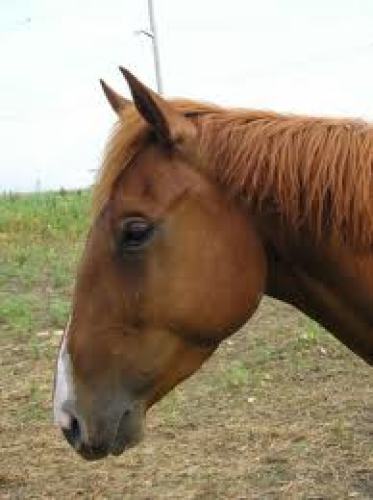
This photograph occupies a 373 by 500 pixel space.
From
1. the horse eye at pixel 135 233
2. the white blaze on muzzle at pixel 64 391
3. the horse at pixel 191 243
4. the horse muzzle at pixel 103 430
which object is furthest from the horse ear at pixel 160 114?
the horse muzzle at pixel 103 430

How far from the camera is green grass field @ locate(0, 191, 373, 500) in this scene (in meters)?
4.31

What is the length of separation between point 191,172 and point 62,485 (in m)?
2.61

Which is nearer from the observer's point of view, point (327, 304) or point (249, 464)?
point (327, 304)

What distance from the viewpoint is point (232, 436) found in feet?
16.0

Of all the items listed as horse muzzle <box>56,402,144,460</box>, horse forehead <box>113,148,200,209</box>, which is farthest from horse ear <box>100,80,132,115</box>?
horse muzzle <box>56,402,144,460</box>

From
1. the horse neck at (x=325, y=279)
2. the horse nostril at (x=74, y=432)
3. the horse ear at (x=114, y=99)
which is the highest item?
the horse ear at (x=114, y=99)

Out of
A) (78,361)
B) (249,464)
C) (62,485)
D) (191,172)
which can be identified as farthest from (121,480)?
(191,172)

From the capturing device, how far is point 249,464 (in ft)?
14.7

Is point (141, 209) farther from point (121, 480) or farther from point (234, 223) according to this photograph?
point (121, 480)

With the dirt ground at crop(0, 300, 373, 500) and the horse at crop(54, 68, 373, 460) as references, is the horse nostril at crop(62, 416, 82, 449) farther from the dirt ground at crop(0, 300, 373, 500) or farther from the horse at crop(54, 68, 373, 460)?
the dirt ground at crop(0, 300, 373, 500)

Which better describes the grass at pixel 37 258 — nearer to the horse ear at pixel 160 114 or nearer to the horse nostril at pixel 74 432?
the horse ear at pixel 160 114

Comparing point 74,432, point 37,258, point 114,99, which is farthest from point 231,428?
point 37,258

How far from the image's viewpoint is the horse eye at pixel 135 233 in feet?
7.66

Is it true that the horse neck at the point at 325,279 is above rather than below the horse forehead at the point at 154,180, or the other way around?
below
